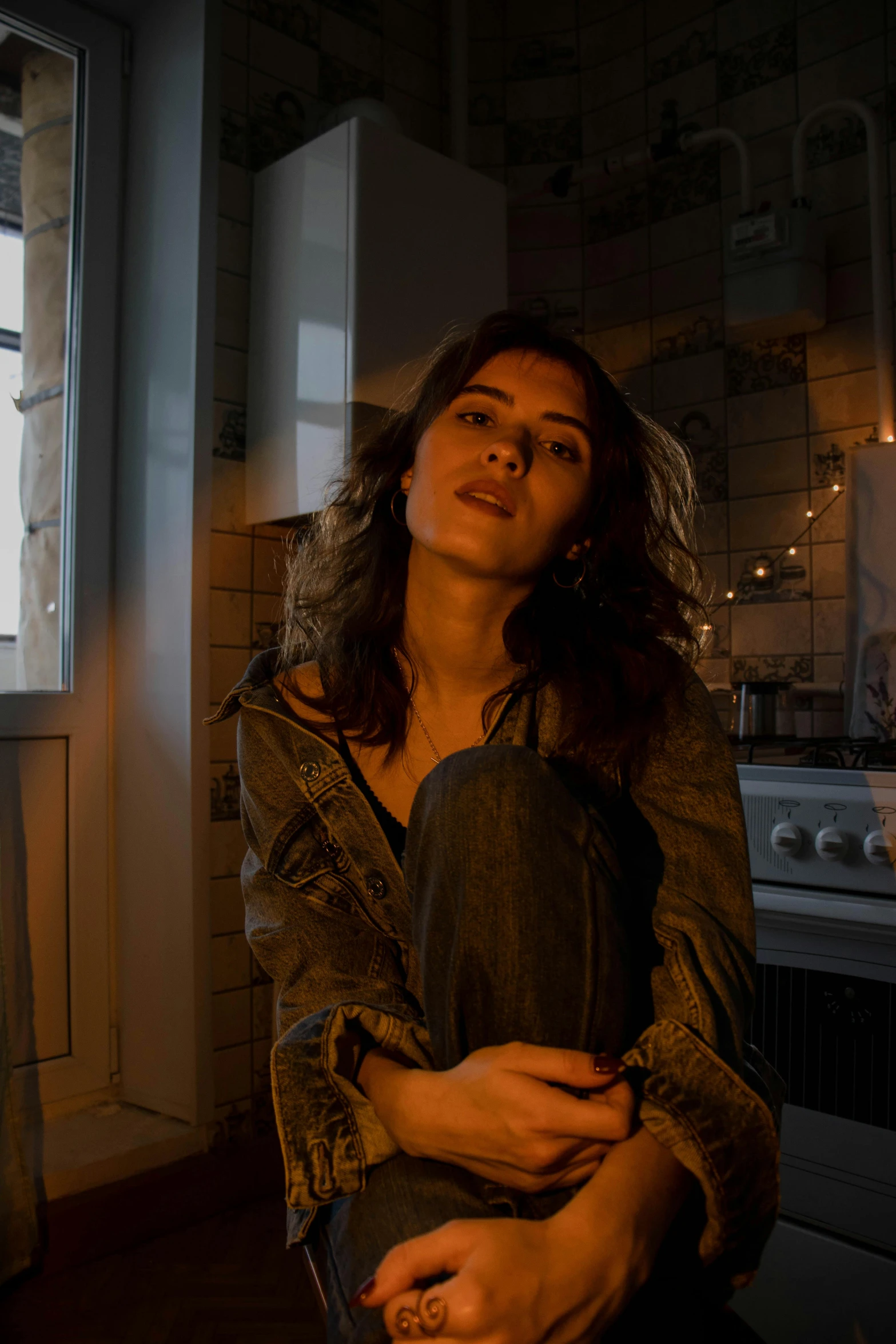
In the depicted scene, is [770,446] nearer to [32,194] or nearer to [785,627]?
[785,627]

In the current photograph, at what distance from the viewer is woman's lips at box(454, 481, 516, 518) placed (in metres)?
0.98

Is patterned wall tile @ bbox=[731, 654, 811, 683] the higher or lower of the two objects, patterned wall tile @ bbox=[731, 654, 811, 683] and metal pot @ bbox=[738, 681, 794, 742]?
the higher

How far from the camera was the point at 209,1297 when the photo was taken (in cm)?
150

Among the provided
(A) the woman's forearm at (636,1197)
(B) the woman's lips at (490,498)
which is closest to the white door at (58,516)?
(B) the woman's lips at (490,498)

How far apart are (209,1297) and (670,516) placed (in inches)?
54.0

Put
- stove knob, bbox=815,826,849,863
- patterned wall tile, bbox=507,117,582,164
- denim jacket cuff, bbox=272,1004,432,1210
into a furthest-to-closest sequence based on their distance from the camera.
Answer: patterned wall tile, bbox=507,117,582,164
stove knob, bbox=815,826,849,863
denim jacket cuff, bbox=272,1004,432,1210

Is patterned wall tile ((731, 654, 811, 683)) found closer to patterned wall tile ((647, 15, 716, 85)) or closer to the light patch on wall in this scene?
the light patch on wall

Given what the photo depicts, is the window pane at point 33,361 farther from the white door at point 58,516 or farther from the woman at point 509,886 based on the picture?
the woman at point 509,886

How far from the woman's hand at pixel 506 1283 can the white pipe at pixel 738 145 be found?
191 centimetres

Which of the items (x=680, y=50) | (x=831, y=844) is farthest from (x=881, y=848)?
(x=680, y=50)

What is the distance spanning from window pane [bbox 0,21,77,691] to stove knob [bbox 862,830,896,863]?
4.74ft

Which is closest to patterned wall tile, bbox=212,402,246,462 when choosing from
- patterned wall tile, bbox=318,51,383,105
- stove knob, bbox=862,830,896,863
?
patterned wall tile, bbox=318,51,383,105

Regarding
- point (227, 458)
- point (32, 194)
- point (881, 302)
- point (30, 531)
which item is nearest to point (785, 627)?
point (881, 302)

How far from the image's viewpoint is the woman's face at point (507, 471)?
0.98m
